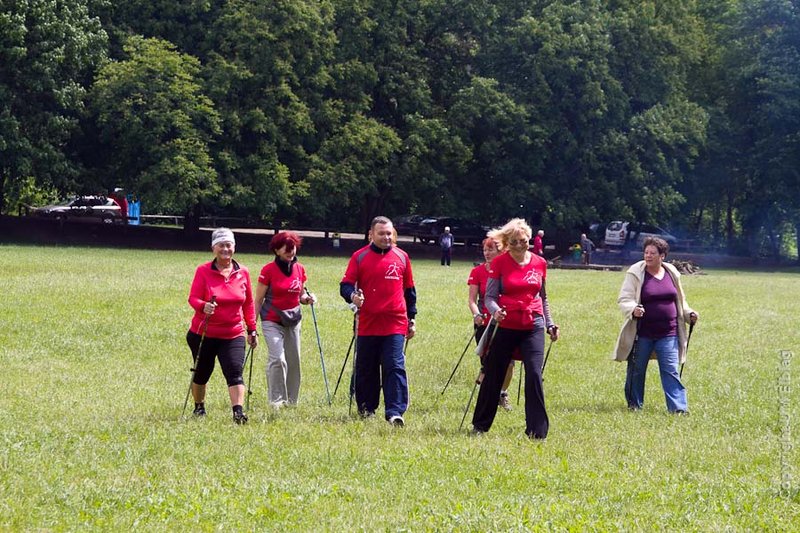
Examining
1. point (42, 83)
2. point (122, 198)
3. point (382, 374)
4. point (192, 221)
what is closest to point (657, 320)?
point (382, 374)

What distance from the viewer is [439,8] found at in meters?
53.2

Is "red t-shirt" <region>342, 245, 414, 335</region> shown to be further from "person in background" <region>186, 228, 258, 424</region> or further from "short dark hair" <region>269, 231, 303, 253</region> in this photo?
"short dark hair" <region>269, 231, 303, 253</region>

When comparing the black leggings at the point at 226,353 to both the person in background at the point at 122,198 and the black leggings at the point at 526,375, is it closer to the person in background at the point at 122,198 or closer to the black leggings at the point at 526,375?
A: the black leggings at the point at 526,375

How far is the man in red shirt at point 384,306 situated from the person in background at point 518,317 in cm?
96

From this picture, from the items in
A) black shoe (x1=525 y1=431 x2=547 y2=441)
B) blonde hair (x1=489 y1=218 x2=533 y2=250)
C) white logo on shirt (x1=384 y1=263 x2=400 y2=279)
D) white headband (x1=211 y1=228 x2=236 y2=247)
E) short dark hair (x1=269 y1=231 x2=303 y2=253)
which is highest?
blonde hair (x1=489 y1=218 x2=533 y2=250)

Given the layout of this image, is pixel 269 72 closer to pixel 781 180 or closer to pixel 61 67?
pixel 61 67

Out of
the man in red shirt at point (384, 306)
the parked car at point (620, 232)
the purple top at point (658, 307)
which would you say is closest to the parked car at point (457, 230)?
the parked car at point (620, 232)

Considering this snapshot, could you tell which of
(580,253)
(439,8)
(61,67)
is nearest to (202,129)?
(61,67)

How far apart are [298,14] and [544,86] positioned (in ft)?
39.6

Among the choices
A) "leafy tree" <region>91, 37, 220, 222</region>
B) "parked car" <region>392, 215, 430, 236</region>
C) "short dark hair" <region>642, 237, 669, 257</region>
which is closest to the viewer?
"short dark hair" <region>642, 237, 669, 257</region>

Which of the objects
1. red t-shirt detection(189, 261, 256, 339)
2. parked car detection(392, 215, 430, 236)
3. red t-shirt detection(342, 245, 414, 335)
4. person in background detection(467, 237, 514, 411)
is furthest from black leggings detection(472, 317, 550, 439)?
parked car detection(392, 215, 430, 236)

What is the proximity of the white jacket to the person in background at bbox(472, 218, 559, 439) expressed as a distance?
2376 millimetres

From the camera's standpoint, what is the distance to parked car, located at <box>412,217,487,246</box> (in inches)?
2384

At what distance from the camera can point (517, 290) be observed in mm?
10500
